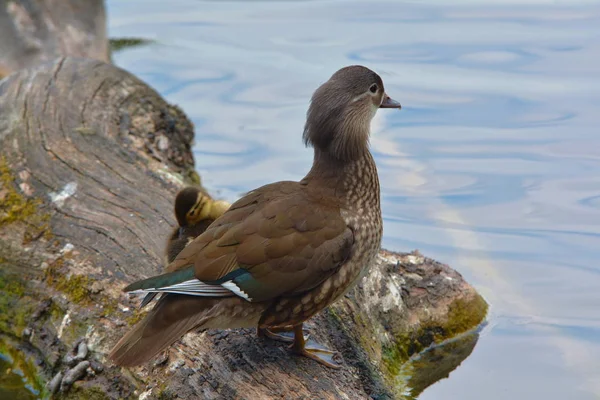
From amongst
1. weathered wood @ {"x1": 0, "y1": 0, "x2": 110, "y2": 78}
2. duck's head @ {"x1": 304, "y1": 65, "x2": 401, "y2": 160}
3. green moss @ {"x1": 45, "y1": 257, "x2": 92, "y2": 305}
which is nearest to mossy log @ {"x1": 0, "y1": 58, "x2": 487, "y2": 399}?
green moss @ {"x1": 45, "y1": 257, "x2": 92, "y2": 305}

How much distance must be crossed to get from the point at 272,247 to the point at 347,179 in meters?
0.63

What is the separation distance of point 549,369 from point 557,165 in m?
2.40

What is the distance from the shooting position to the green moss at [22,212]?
16.1 ft

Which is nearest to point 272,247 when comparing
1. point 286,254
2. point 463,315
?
point 286,254

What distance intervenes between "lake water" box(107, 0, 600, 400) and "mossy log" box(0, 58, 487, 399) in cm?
55

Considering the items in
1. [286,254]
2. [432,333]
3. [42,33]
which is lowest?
[432,333]

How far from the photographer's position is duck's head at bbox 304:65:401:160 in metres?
4.39

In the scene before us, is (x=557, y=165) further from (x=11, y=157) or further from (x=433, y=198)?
(x=11, y=157)

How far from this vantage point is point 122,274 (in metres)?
→ 4.52

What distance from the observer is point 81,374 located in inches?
163

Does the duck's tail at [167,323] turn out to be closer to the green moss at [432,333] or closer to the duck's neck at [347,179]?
the duck's neck at [347,179]

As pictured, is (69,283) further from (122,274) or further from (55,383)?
(55,383)

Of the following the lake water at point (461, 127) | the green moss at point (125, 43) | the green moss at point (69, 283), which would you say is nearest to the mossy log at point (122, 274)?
the green moss at point (69, 283)

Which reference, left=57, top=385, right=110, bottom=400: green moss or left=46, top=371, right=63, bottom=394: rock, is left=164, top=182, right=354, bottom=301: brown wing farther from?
left=46, top=371, right=63, bottom=394: rock
